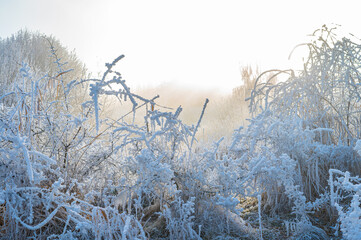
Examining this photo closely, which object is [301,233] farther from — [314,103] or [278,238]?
[314,103]

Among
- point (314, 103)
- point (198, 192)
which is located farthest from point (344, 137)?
point (198, 192)

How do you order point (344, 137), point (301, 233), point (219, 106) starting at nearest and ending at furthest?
point (301, 233) < point (344, 137) < point (219, 106)

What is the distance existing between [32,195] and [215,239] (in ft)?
2.99

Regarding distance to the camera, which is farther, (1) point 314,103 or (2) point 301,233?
(1) point 314,103

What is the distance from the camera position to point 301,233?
1.56m

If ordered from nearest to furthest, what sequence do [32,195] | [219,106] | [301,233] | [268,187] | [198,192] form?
[32,195]
[301,233]
[198,192]
[268,187]
[219,106]

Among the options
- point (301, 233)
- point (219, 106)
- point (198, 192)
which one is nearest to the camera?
point (301, 233)

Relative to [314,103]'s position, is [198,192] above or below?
Result: below

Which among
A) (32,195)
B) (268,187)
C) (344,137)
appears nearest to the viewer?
(32,195)

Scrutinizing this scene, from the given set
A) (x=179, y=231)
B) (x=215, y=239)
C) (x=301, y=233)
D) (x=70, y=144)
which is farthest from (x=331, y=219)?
(x=70, y=144)

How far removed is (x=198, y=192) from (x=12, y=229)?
929 millimetres

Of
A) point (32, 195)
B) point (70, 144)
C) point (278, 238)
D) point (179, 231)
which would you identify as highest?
point (70, 144)

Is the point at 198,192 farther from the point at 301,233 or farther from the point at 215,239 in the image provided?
the point at 301,233

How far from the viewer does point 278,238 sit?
1648mm
